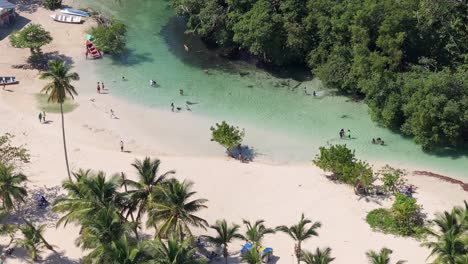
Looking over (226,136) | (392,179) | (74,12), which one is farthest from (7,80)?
(392,179)

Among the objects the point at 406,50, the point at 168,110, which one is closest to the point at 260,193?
the point at 168,110

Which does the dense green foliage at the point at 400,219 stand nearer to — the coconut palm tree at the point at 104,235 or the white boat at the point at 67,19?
the coconut palm tree at the point at 104,235

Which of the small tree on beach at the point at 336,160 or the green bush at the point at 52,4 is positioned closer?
the small tree on beach at the point at 336,160

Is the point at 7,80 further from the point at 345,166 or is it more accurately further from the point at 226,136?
the point at 345,166

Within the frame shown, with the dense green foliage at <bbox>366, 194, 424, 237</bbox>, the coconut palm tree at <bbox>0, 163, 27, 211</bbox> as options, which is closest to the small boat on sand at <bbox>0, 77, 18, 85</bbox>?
the coconut palm tree at <bbox>0, 163, 27, 211</bbox>

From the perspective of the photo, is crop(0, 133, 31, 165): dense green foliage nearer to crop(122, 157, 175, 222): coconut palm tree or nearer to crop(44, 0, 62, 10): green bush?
crop(122, 157, 175, 222): coconut palm tree

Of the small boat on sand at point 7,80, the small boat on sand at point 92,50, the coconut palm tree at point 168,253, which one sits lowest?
the coconut palm tree at point 168,253

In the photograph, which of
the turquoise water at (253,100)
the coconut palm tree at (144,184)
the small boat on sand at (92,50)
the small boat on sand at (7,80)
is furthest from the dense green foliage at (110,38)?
the coconut palm tree at (144,184)
